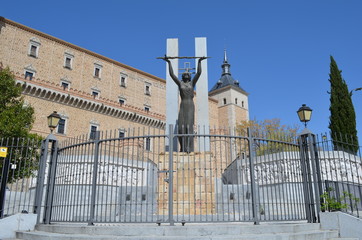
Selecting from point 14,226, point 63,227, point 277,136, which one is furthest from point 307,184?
point 14,226

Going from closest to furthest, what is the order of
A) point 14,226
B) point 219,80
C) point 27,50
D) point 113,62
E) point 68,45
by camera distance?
point 14,226 < point 27,50 < point 68,45 < point 113,62 < point 219,80

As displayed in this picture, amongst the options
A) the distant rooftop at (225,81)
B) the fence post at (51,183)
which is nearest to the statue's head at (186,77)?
the fence post at (51,183)

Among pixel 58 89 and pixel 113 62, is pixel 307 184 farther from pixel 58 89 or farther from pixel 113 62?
pixel 113 62

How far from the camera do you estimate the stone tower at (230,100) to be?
51062mm

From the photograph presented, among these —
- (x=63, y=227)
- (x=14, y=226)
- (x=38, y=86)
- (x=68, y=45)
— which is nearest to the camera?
(x=63, y=227)

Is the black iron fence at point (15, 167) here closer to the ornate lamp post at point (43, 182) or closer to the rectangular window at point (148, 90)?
the ornate lamp post at point (43, 182)

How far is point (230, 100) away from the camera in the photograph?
5222 cm

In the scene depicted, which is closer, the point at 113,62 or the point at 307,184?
the point at 307,184

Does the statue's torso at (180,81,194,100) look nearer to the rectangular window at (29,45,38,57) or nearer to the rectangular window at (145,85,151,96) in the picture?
the rectangular window at (29,45,38,57)

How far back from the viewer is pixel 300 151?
24.4 feet

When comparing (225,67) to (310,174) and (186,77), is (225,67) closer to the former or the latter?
(186,77)

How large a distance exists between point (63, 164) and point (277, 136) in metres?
5.38

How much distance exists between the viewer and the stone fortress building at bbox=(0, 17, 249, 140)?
30.8 meters

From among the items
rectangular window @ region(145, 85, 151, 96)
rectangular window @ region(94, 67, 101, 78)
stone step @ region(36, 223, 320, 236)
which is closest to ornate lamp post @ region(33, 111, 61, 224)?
stone step @ region(36, 223, 320, 236)
